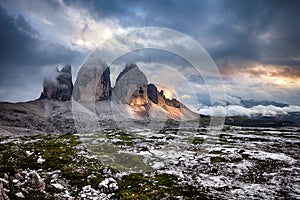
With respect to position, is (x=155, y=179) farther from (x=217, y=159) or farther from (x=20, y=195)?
(x=217, y=159)

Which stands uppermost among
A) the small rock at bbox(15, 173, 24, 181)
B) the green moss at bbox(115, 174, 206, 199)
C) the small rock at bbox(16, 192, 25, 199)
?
the small rock at bbox(15, 173, 24, 181)

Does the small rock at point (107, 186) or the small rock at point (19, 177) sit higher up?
the small rock at point (19, 177)

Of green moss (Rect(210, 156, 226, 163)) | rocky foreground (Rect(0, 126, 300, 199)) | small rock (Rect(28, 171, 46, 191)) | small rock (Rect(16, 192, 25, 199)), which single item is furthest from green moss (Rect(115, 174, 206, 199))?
green moss (Rect(210, 156, 226, 163))

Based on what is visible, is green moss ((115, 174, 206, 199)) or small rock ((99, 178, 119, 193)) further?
small rock ((99, 178, 119, 193))

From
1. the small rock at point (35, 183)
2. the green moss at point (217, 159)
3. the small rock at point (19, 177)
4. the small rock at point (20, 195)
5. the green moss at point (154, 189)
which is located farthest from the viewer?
the green moss at point (217, 159)

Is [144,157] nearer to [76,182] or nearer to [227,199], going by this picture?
[76,182]

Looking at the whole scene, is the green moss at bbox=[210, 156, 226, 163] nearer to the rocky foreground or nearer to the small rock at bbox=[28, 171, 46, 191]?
the rocky foreground

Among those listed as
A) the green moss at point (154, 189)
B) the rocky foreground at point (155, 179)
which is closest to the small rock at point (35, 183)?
the rocky foreground at point (155, 179)

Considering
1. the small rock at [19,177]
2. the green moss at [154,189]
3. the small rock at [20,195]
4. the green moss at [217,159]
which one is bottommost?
the green moss at [154,189]

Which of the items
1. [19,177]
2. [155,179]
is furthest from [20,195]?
[155,179]

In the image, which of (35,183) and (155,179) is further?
(155,179)

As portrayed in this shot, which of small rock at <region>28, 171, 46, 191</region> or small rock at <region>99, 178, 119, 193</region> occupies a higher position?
small rock at <region>28, 171, 46, 191</region>

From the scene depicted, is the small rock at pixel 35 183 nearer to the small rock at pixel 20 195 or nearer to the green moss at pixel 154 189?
the small rock at pixel 20 195

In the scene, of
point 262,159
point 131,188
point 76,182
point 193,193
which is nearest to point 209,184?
point 193,193
